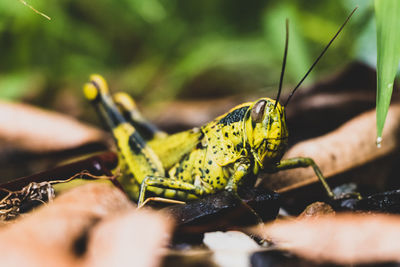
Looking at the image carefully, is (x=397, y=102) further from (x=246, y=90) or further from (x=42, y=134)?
(x=42, y=134)

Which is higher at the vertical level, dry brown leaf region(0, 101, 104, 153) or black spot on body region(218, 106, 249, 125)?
dry brown leaf region(0, 101, 104, 153)

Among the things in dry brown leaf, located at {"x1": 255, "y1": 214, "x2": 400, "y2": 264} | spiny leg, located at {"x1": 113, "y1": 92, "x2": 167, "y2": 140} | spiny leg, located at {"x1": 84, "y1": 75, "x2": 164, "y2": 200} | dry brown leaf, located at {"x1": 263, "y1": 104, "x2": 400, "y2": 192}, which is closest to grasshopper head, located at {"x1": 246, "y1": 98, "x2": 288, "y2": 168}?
dry brown leaf, located at {"x1": 263, "y1": 104, "x2": 400, "y2": 192}

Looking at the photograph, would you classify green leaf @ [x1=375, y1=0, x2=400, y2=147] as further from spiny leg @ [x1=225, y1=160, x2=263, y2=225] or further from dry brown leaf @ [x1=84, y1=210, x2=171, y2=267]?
dry brown leaf @ [x1=84, y1=210, x2=171, y2=267]

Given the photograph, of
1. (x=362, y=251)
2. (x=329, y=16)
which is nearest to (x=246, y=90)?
(x=329, y=16)

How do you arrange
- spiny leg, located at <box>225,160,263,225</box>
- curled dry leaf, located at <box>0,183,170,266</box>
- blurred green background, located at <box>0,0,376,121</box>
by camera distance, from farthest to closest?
blurred green background, located at <box>0,0,376,121</box> < spiny leg, located at <box>225,160,263,225</box> < curled dry leaf, located at <box>0,183,170,266</box>

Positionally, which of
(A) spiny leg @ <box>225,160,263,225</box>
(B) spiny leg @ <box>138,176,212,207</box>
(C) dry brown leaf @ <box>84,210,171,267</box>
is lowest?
(C) dry brown leaf @ <box>84,210,171,267</box>

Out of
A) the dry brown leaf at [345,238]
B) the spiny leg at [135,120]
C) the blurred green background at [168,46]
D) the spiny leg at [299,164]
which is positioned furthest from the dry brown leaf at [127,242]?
the blurred green background at [168,46]
